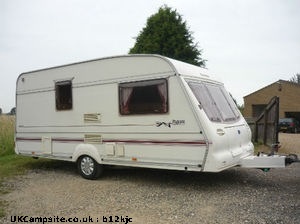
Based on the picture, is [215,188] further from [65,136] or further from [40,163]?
[40,163]

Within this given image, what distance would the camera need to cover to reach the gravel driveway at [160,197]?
5.81m

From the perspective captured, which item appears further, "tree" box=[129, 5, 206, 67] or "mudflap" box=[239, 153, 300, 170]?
"tree" box=[129, 5, 206, 67]

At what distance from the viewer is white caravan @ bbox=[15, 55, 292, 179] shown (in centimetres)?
715

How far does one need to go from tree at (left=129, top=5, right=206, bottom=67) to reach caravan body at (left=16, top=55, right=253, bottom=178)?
9.81 metres

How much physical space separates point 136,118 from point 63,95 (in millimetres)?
2404

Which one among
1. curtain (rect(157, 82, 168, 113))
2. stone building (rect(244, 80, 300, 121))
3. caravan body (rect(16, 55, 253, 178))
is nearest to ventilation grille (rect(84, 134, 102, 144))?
caravan body (rect(16, 55, 253, 178))

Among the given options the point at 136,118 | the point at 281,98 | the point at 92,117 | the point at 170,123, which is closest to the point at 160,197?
the point at 170,123

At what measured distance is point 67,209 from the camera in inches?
247

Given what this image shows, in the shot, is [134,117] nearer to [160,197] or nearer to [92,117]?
[92,117]

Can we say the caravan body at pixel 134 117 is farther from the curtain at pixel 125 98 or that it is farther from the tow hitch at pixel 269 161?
the tow hitch at pixel 269 161

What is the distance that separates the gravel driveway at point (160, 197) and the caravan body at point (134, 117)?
1.80ft

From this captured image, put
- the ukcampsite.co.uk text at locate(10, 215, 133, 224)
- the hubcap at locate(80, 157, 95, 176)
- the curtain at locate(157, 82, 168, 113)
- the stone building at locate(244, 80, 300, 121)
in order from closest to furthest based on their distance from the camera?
the ukcampsite.co.uk text at locate(10, 215, 133, 224), the curtain at locate(157, 82, 168, 113), the hubcap at locate(80, 157, 95, 176), the stone building at locate(244, 80, 300, 121)

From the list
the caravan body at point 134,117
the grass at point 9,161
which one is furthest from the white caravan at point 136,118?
the grass at point 9,161

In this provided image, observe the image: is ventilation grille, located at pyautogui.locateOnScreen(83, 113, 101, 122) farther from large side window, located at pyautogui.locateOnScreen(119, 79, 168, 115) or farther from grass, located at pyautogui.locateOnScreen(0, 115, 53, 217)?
grass, located at pyautogui.locateOnScreen(0, 115, 53, 217)
